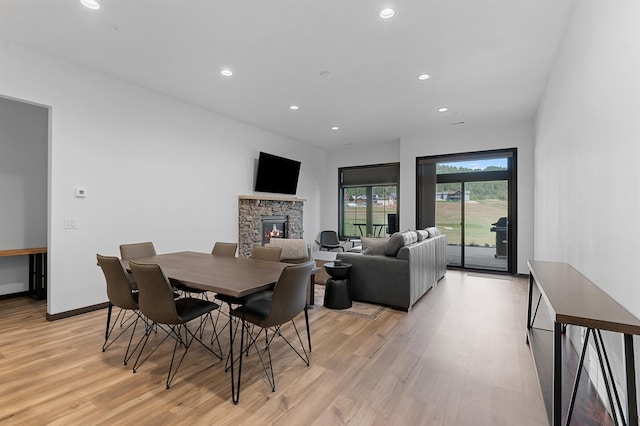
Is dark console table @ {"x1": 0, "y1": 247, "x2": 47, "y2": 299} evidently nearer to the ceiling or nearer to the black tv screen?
the ceiling

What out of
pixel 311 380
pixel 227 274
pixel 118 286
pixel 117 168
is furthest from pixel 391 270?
pixel 117 168

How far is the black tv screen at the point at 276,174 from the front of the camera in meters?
6.22

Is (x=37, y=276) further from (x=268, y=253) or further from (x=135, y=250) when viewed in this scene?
(x=268, y=253)

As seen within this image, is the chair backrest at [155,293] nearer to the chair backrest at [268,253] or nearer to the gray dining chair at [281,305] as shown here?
the gray dining chair at [281,305]

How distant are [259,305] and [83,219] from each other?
2.76 meters

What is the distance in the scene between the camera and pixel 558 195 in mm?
3176

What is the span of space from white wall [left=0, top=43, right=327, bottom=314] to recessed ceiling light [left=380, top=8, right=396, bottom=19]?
11.3 ft

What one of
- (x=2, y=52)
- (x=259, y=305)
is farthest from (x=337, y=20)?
(x=2, y=52)

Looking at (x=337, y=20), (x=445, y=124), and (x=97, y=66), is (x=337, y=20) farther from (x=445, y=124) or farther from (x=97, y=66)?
(x=445, y=124)

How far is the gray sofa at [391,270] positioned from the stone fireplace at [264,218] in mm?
2382

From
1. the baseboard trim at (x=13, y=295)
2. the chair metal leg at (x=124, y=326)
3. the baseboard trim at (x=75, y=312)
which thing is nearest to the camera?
the chair metal leg at (x=124, y=326)

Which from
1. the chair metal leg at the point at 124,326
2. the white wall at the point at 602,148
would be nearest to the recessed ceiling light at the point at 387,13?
the white wall at the point at 602,148

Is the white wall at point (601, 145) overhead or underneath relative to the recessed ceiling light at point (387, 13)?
underneath

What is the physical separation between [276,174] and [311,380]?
4.88 m
